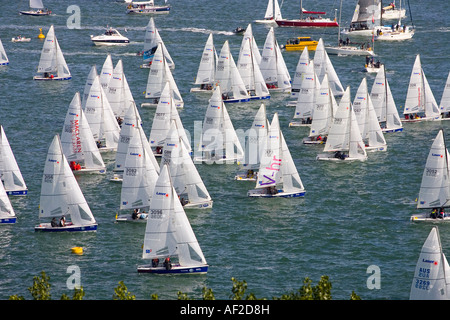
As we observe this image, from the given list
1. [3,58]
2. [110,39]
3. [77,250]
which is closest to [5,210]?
[77,250]

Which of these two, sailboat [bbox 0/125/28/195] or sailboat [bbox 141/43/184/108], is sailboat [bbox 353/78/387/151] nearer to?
sailboat [bbox 141/43/184/108]

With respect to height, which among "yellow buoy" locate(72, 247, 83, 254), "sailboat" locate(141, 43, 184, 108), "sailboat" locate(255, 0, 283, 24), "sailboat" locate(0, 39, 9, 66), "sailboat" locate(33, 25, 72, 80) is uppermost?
"sailboat" locate(255, 0, 283, 24)

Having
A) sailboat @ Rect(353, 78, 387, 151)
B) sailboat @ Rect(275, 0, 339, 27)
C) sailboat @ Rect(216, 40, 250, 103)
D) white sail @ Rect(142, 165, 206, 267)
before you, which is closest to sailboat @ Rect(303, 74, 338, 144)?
sailboat @ Rect(353, 78, 387, 151)

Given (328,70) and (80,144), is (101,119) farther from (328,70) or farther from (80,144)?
(328,70)

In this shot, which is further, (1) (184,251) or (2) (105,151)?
(2) (105,151)

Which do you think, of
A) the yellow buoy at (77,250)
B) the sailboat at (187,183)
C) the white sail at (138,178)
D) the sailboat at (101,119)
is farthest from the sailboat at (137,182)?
the sailboat at (101,119)
